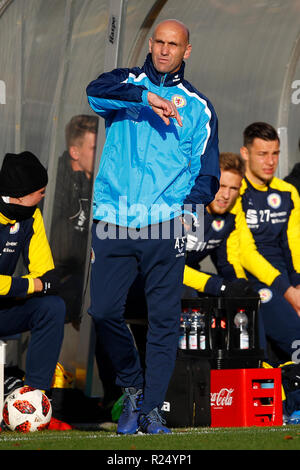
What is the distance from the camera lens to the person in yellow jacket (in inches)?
221

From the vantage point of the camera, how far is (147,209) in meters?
4.81

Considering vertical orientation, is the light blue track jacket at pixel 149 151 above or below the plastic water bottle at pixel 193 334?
above

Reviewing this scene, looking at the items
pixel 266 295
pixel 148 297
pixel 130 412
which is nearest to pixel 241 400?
pixel 130 412

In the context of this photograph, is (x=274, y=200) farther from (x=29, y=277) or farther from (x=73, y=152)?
(x=29, y=277)

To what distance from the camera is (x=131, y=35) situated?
23.8ft

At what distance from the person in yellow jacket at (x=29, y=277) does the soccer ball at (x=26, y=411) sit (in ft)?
0.77

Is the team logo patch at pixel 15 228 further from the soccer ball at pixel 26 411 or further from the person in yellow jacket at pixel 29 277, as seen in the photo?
the soccer ball at pixel 26 411

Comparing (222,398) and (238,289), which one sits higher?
(238,289)

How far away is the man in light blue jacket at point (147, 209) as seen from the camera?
4.82 m

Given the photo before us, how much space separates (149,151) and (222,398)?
5.95 ft

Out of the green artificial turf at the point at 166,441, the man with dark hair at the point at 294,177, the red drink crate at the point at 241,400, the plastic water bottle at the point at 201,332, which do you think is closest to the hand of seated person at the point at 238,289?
the plastic water bottle at the point at 201,332

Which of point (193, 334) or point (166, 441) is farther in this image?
point (193, 334)

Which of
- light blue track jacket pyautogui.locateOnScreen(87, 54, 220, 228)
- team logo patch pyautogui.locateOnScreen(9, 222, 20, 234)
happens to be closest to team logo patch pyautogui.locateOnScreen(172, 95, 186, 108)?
light blue track jacket pyautogui.locateOnScreen(87, 54, 220, 228)
